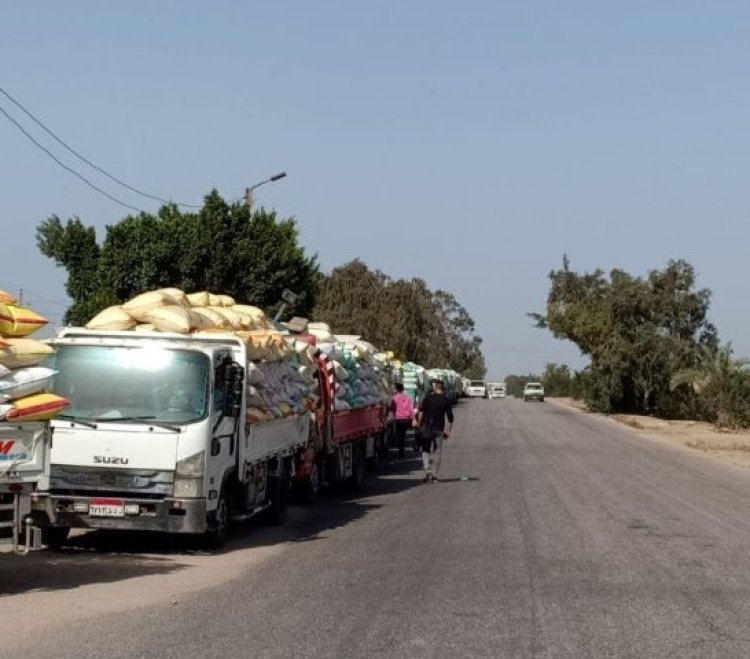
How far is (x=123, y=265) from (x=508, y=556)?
24.8 meters

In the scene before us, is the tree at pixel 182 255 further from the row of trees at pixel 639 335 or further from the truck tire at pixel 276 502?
the row of trees at pixel 639 335

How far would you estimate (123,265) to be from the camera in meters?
34.7

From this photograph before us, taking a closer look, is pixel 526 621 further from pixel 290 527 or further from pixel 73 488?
pixel 290 527

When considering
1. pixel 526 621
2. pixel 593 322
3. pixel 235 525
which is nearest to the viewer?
pixel 526 621

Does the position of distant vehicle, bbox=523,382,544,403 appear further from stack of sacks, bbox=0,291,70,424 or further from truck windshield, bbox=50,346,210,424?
stack of sacks, bbox=0,291,70,424

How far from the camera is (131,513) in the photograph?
1193cm

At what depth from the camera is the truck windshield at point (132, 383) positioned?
1222cm

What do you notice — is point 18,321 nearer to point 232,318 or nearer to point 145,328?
point 145,328

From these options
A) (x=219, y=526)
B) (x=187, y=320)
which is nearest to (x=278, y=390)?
(x=187, y=320)

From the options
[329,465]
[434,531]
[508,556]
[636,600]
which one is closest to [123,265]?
[329,465]

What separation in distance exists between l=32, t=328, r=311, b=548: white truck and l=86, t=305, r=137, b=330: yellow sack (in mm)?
419

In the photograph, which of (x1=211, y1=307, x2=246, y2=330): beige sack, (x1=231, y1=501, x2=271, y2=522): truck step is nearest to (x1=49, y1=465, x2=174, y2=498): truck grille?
(x1=231, y1=501, x2=271, y2=522): truck step

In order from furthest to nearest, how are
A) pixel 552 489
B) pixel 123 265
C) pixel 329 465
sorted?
pixel 123 265
pixel 552 489
pixel 329 465

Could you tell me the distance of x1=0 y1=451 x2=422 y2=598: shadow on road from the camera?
10.7 m
